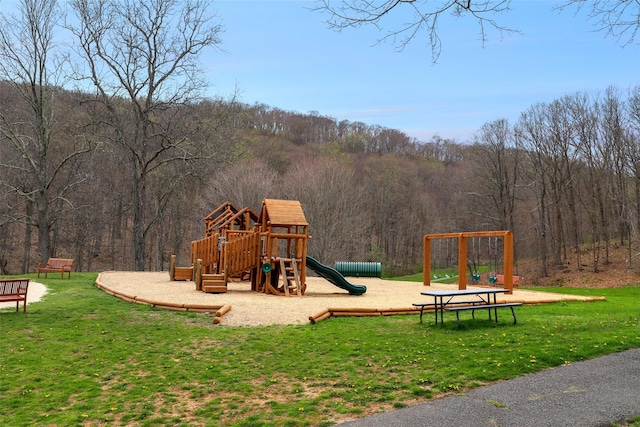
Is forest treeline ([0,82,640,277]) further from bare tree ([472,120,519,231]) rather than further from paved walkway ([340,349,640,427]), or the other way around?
paved walkway ([340,349,640,427])

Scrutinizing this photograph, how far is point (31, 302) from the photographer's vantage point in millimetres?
12781

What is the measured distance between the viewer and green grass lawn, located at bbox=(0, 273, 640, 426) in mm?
5524

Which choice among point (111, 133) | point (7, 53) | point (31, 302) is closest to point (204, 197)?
point (111, 133)

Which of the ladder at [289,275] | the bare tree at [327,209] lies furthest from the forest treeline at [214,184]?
the ladder at [289,275]

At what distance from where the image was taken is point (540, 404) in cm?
516

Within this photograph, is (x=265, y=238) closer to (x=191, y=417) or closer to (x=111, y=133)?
(x=191, y=417)

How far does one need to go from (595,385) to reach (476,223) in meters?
41.2

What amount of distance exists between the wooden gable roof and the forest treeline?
37.2ft

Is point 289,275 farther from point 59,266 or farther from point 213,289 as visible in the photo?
point 59,266

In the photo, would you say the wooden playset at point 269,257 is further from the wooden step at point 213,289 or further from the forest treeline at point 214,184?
the forest treeline at point 214,184

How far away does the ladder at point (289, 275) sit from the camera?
15.2 meters

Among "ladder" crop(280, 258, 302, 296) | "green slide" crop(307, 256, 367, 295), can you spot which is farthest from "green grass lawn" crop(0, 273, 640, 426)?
"green slide" crop(307, 256, 367, 295)

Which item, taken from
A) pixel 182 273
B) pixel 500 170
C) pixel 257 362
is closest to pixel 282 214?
pixel 182 273

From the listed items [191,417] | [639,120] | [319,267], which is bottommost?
[191,417]
